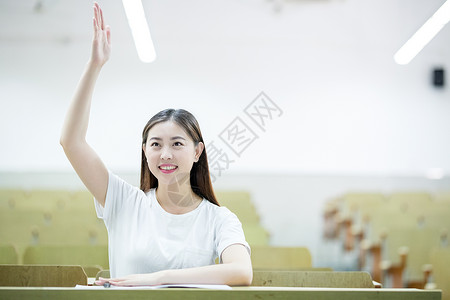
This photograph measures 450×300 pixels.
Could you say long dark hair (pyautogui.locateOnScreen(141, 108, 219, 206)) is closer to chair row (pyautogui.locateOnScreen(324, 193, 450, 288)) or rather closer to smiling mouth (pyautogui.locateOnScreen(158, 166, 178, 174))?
smiling mouth (pyautogui.locateOnScreen(158, 166, 178, 174))

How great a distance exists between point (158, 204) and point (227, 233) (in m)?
0.26

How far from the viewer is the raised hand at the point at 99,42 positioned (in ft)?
5.20

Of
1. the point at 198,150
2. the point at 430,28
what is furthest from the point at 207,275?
the point at 430,28

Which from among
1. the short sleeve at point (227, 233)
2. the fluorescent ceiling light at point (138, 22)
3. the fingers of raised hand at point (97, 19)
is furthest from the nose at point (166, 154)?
the fluorescent ceiling light at point (138, 22)

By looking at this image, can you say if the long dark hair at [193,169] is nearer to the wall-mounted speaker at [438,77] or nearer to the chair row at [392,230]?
the chair row at [392,230]

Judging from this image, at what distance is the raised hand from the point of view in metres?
1.58

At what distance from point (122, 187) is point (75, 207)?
304 centimetres

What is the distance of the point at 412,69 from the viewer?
6.39m

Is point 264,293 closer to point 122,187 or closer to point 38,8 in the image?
point 122,187

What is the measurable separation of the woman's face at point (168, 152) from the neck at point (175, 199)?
0.11 ft

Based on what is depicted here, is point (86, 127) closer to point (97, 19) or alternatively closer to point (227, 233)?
point (97, 19)

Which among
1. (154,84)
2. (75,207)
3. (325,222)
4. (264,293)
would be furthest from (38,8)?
(264,293)

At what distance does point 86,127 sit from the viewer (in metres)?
1.59

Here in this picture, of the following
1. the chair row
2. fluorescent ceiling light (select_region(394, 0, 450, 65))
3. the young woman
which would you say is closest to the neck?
the young woman
